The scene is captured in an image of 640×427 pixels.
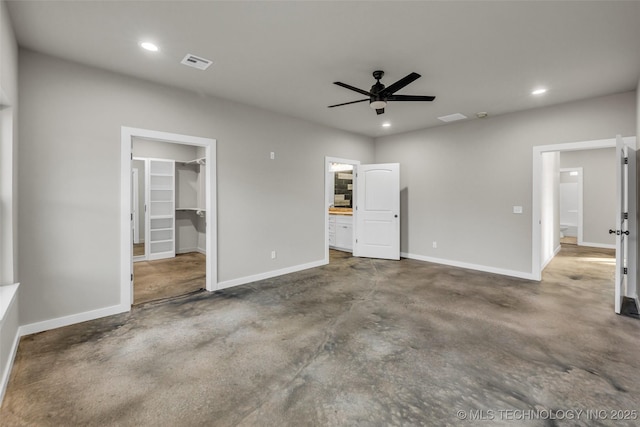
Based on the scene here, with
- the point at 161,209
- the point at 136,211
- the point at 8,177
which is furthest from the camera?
the point at 136,211

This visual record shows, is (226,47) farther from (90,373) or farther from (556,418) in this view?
(556,418)

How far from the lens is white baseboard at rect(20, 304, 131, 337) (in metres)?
2.74

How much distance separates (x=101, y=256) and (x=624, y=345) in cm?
506

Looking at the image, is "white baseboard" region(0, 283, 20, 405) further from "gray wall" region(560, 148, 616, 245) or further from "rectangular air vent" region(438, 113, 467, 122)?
"gray wall" region(560, 148, 616, 245)

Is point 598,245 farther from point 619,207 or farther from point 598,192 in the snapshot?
point 619,207

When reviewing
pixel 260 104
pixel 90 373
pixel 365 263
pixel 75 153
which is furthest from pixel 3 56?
pixel 365 263

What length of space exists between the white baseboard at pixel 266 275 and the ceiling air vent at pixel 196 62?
2713mm

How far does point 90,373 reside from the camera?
213 cm

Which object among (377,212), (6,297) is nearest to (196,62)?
(6,297)

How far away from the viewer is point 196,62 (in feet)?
9.86

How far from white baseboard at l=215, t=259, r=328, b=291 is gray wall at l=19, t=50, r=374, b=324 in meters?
0.07

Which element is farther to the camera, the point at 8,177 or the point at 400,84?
the point at 400,84

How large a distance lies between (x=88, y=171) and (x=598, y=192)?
34.3ft

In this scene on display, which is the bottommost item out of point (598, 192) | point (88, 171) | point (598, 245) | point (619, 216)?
point (598, 245)
